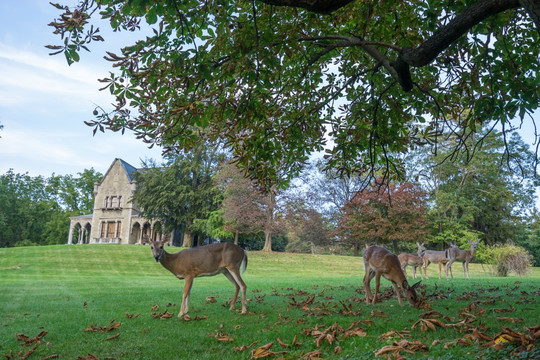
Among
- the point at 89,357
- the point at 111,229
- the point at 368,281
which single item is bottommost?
the point at 89,357

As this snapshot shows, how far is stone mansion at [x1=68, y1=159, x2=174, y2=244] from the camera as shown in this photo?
55.6m

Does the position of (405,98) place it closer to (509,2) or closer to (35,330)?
(509,2)

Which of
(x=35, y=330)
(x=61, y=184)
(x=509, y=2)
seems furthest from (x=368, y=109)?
(x=61, y=184)

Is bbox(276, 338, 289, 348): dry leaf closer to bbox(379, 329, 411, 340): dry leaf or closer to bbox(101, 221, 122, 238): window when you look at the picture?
bbox(379, 329, 411, 340): dry leaf

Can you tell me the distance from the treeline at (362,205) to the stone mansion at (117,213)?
10511 mm

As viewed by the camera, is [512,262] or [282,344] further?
[512,262]

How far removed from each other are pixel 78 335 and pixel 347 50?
7744mm

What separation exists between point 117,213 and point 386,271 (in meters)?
55.1

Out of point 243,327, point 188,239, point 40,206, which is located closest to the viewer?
point 243,327

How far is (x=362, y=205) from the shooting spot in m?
33.3

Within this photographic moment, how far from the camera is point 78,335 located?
18.7ft

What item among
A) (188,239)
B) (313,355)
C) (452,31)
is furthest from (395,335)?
(188,239)

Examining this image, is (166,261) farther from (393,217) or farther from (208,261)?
(393,217)

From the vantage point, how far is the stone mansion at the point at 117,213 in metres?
55.6
